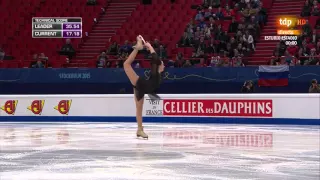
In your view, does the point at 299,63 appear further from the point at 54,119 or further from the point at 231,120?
the point at 54,119

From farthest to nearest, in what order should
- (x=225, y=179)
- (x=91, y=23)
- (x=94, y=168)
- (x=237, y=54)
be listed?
(x=91, y=23) → (x=237, y=54) → (x=94, y=168) → (x=225, y=179)

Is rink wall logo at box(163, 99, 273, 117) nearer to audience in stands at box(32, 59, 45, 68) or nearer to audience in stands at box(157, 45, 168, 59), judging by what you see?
audience in stands at box(157, 45, 168, 59)

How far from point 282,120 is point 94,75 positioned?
904 centimetres

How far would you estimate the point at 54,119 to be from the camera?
72.1 feet

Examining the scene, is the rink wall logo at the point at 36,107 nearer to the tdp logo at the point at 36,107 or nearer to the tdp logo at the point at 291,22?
the tdp logo at the point at 36,107

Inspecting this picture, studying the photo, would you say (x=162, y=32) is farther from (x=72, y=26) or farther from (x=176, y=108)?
(x=176, y=108)

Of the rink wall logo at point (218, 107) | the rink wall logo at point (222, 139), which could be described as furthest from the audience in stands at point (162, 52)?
the rink wall logo at point (222, 139)

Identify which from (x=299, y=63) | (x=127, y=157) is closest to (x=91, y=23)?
(x=299, y=63)

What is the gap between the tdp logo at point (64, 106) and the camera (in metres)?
22.0

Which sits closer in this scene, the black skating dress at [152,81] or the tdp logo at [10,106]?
the black skating dress at [152,81]

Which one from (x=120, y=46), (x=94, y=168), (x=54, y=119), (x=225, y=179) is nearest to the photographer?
(x=225, y=179)
